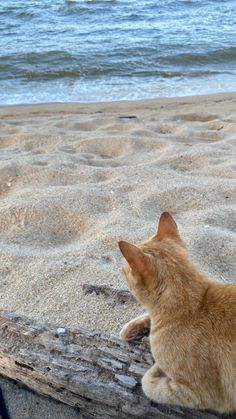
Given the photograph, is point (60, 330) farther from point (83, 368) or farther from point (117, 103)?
point (117, 103)

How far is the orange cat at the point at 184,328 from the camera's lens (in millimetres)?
2055

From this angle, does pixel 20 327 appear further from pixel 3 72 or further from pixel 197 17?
pixel 197 17

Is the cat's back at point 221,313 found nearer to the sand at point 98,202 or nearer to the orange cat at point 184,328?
the orange cat at point 184,328

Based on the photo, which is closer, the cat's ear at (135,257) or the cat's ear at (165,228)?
the cat's ear at (135,257)

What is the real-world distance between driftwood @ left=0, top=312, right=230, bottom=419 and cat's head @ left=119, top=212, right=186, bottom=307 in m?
0.29

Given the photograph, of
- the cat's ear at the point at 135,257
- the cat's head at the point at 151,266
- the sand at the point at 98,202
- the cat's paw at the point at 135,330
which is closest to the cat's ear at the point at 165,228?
the cat's head at the point at 151,266

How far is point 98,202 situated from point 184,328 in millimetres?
2209

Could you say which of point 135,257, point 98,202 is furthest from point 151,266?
point 98,202

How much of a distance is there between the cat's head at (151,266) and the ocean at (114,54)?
6.89m

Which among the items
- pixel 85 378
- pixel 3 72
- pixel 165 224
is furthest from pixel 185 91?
pixel 85 378

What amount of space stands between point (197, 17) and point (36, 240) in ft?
45.9

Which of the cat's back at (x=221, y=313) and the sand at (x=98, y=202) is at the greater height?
the cat's back at (x=221, y=313)

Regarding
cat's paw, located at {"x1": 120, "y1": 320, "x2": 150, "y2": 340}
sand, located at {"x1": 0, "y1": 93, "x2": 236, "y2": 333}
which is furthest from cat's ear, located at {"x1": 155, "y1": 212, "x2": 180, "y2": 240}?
sand, located at {"x1": 0, "y1": 93, "x2": 236, "y2": 333}

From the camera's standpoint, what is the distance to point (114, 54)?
37.9ft
